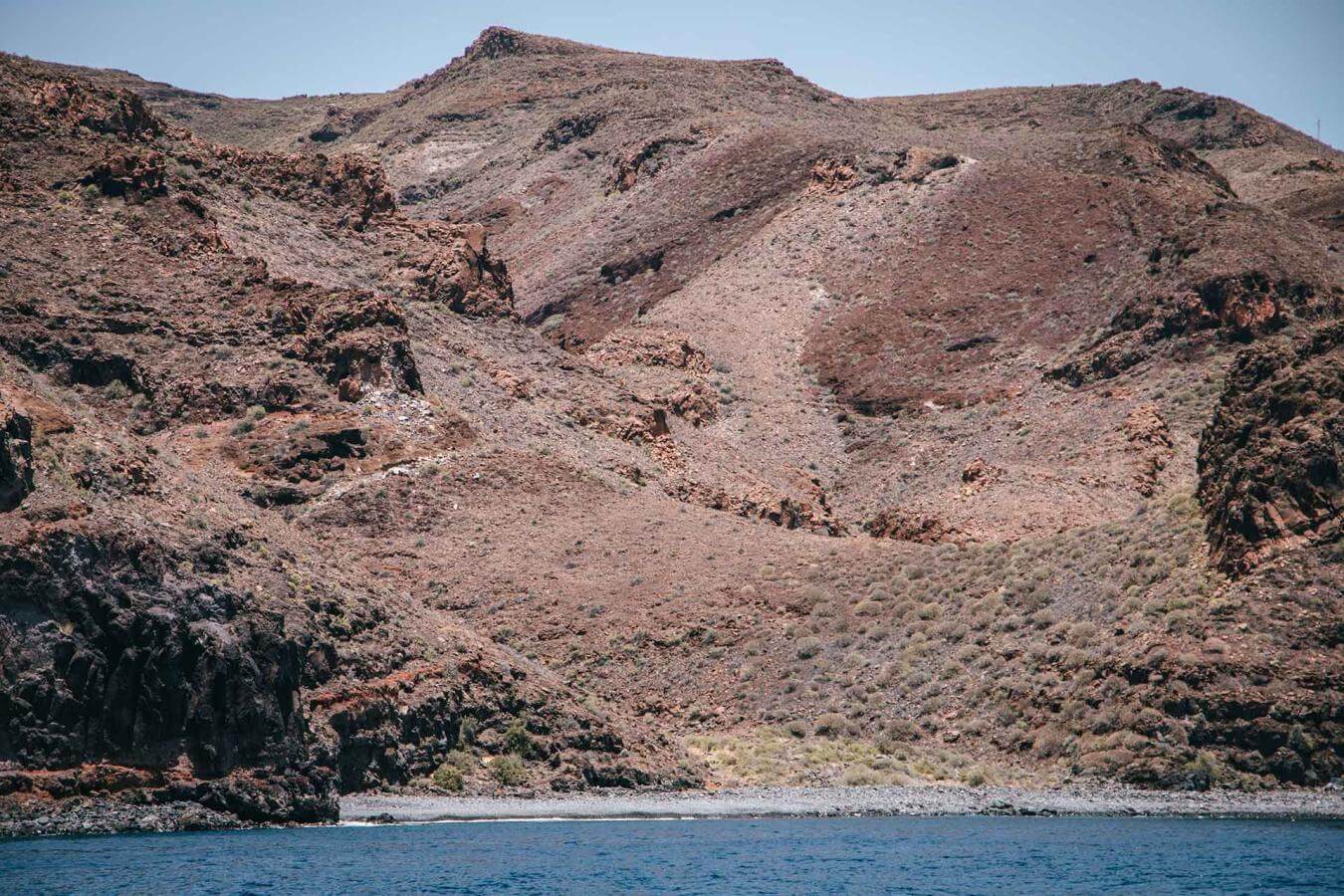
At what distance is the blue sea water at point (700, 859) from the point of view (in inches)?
926

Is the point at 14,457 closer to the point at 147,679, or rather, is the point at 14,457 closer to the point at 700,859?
the point at 147,679

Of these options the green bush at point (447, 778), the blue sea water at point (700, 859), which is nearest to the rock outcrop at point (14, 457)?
the blue sea water at point (700, 859)

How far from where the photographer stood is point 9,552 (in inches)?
1044

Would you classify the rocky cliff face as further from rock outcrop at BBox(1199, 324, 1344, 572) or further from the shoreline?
rock outcrop at BBox(1199, 324, 1344, 572)

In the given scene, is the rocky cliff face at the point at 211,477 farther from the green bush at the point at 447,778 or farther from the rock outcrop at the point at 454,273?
the green bush at the point at 447,778

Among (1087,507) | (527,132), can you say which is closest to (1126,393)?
(1087,507)

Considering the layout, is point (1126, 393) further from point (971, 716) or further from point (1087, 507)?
point (971, 716)

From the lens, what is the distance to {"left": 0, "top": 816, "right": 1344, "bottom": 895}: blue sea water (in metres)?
23.5

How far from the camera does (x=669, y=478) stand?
57.1 meters

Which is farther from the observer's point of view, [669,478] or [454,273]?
[454,273]

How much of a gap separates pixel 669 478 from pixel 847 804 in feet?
78.1

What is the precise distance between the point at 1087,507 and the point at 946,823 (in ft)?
69.4

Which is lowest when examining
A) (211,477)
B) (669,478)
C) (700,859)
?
(700,859)

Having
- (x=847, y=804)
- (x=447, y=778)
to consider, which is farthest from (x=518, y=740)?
(x=847, y=804)
